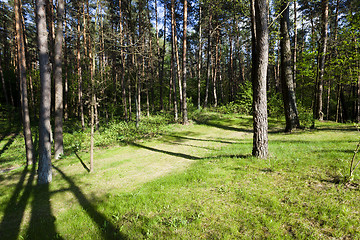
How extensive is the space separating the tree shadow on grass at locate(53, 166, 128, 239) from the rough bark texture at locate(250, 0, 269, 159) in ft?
16.7

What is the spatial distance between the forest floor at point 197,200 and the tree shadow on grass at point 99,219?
0.07ft

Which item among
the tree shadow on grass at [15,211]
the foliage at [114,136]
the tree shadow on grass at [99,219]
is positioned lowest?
the tree shadow on grass at [15,211]

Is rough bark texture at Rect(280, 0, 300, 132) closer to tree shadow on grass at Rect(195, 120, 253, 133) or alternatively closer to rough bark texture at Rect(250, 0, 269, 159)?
tree shadow on grass at Rect(195, 120, 253, 133)

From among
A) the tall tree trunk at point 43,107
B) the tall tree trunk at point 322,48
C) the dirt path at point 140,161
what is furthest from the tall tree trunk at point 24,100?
the tall tree trunk at point 322,48

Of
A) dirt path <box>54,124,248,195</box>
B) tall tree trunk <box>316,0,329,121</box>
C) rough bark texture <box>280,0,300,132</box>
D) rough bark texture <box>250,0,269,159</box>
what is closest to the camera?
rough bark texture <box>250,0,269,159</box>

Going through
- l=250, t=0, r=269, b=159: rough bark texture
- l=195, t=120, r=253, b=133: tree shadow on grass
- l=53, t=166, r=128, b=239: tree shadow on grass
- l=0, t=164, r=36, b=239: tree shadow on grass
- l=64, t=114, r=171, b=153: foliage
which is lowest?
l=0, t=164, r=36, b=239: tree shadow on grass

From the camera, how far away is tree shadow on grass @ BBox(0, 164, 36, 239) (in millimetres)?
4142

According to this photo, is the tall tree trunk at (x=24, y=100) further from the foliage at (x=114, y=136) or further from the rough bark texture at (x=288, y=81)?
the rough bark texture at (x=288, y=81)

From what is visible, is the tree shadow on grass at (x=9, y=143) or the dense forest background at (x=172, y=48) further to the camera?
the tree shadow on grass at (x=9, y=143)

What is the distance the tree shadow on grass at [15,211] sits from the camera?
13.6 feet

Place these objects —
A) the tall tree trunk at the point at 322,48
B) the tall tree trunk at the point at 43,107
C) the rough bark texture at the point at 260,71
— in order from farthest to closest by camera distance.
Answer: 1. the tall tree trunk at the point at 322,48
2. the tall tree trunk at the point at 43,107
3. the rough bark texture at the point at 260,71

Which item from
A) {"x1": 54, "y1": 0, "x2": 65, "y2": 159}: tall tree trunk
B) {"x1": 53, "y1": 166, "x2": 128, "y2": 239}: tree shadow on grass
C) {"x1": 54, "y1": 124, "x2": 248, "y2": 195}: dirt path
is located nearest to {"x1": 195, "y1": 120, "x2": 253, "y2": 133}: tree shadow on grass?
{"x1": 54, "y1": 124, "x2": 248, "y2": 195}: dirt path

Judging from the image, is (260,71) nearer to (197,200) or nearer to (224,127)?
(197,200)

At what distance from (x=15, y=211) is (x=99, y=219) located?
3.06 metres
